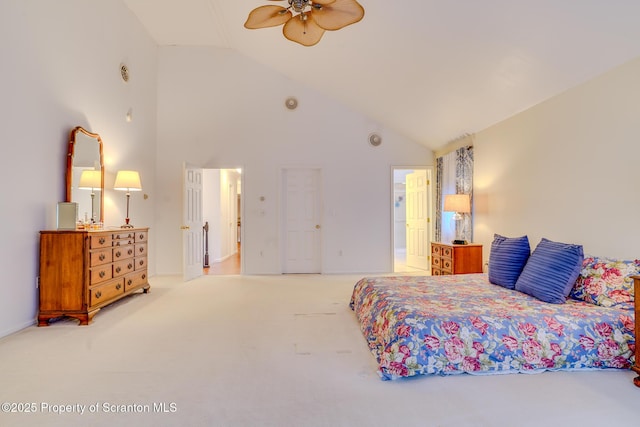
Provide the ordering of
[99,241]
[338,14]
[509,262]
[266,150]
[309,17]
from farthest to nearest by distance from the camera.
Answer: [266,150] < [99,241] < [509,262] < [309,17] < [338,14]

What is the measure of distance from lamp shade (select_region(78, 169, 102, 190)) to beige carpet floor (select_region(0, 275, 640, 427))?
5.18 ft

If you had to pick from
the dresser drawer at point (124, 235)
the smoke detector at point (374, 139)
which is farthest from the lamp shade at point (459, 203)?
the dresser drawer at point (124, 235)

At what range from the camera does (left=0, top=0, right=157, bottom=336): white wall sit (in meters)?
2.89

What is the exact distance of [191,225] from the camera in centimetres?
543

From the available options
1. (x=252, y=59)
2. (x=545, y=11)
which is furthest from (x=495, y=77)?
(x=252, y=59)

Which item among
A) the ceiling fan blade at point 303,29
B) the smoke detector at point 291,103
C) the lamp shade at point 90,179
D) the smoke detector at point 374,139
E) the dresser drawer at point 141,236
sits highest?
the smoke detector at point 291,103

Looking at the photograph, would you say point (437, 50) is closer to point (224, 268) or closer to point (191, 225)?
point (191, 225)

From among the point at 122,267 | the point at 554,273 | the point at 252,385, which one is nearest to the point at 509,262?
the point at 554,273

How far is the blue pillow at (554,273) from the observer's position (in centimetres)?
255

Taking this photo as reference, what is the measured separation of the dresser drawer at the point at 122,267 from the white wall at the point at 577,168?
4.70 meters

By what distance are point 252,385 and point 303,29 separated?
279 cm

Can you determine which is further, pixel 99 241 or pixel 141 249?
pixel 141 249

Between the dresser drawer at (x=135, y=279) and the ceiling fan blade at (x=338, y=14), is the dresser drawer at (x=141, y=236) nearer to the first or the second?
the dresser drawer at (x=135, y=279)

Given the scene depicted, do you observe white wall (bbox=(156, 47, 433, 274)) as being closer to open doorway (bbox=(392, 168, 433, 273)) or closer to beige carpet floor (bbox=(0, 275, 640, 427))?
open doorway (bbox=(392, 168, 433, 273))
